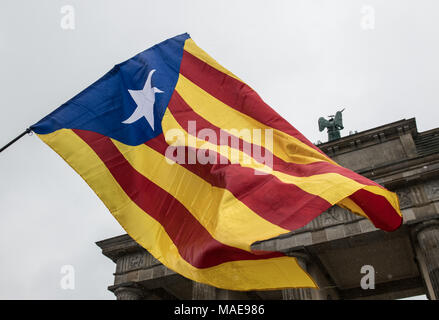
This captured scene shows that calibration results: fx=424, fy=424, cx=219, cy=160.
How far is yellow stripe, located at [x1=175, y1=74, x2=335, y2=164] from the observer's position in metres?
7.65

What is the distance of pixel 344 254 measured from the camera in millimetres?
20812

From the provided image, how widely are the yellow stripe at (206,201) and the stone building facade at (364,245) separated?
12.6 metres

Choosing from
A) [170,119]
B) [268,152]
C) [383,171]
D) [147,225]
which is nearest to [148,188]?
[147,225]

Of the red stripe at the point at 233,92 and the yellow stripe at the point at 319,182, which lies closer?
the yellow stripe at the point at 319,182

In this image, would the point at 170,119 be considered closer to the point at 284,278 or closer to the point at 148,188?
the point at 148,188

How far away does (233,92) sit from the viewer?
29.1 ft

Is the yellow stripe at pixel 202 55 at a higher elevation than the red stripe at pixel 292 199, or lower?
higher

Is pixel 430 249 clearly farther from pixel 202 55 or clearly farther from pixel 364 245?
pixel 202 55

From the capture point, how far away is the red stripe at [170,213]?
601 centimetres

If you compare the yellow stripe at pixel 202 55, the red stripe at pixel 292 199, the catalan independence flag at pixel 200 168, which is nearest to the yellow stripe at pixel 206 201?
the catalan independence flag at pixel 200 168

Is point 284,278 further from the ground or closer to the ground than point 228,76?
closer to the ground

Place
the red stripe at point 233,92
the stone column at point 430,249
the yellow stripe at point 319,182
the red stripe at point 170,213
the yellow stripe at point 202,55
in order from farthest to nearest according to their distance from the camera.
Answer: the stone column at point 430,249, the yellow stripe at point 202,55, the red stripe at point 233,92, the yellow stripe at point 319,182, the red stripe at point 170,213

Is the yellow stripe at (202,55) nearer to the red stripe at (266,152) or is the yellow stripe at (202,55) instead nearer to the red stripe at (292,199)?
the red stripe at (266,152)

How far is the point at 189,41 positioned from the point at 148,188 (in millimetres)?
4002
